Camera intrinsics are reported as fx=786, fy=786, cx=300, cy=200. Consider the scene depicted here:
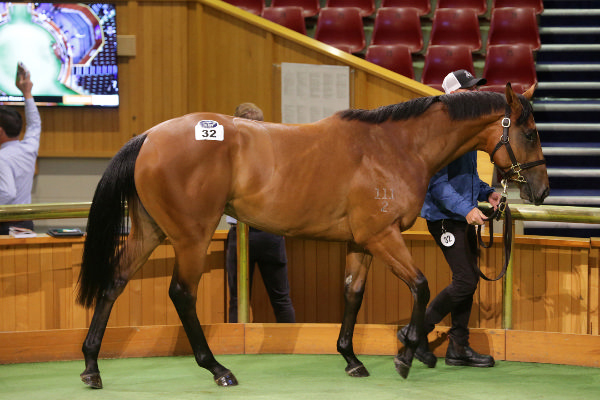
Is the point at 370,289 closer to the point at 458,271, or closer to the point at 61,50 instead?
the point at 458,271

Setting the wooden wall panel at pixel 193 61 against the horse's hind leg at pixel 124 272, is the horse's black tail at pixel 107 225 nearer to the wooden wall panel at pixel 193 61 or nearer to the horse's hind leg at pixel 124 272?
the horse's hind leg at pixel 124 272

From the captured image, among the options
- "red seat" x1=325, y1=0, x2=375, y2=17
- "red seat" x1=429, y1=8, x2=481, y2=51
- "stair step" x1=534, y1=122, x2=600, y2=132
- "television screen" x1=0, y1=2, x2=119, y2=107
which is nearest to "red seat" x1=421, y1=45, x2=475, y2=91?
"red seat" x1=429, y1=8, x2=481, y2=51

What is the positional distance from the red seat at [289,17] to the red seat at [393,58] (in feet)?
3.24

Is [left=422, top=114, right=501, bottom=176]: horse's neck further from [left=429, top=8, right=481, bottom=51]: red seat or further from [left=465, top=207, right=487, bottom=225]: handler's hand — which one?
[left=429, top=8, right=481, bottom=51]: red seat

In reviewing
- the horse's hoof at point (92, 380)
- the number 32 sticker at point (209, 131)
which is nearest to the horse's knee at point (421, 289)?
the number 32 sticker at point (209, 131)

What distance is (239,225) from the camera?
16.2 ft

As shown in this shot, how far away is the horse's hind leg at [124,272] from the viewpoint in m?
4.18

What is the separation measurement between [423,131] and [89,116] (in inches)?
177

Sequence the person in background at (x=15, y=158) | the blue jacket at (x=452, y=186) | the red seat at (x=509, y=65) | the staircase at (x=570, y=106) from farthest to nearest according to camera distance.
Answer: the red seat at (x=509, y=65) < the staircase at (x=570, y=106) < the person in background at (x=15, y=158) < the blue jacket at (x=452, y=186)

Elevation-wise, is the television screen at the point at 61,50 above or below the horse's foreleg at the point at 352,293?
above

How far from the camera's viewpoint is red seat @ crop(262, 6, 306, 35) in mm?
9703

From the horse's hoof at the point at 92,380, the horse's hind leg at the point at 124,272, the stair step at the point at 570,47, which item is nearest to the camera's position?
the horse's hoof at the point at 92,380

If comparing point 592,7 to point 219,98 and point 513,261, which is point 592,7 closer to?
point 219,98

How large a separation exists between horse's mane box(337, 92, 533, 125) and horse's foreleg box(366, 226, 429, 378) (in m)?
0.64
